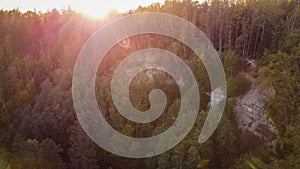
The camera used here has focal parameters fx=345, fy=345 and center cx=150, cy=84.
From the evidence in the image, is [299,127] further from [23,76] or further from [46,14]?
[46,14]

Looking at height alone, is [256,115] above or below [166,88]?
below

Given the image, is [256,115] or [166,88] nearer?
[256,115]

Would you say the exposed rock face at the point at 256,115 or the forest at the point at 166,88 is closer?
the forest at the point at 166,88

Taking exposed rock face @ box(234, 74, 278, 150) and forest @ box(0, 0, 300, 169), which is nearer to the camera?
forest @ box(0, 0, 300, 169)

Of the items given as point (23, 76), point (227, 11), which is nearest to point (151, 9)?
point (227, 11)
